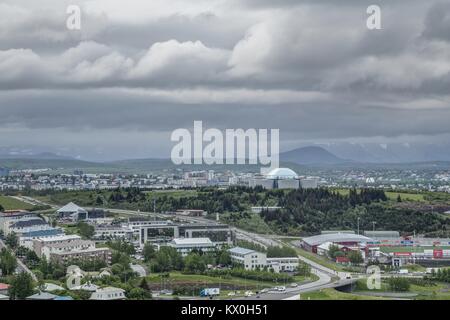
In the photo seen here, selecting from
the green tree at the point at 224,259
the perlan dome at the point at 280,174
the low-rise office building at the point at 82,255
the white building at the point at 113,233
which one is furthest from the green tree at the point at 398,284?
the perlan dome at the point at 280,174

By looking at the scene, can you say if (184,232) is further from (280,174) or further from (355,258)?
(280,174)

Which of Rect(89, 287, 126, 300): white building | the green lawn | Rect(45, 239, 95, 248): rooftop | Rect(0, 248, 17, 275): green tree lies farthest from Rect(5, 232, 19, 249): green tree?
the green lawn

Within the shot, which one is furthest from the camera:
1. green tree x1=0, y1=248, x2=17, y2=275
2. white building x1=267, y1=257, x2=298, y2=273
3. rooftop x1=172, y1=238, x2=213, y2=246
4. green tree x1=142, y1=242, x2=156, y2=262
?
rooftop x1=172, y1=238, x2=213, y2=246

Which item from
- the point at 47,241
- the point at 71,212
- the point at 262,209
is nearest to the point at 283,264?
the point at 47,241

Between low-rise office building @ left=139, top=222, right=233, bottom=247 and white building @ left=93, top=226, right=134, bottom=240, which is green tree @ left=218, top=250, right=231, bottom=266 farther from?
white building @ left=93, top=226, right=134, bottom=240

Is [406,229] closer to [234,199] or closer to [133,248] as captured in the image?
[234,199]
